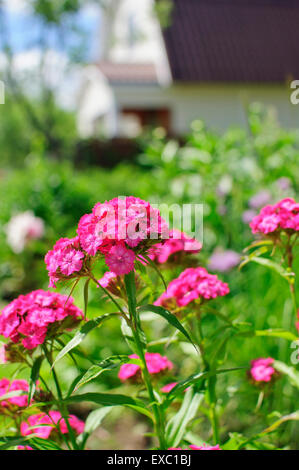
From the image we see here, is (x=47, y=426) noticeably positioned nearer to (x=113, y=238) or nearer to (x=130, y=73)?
(x=113, y=238)

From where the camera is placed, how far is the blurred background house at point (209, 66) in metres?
15.3

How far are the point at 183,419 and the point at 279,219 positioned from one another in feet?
1.90

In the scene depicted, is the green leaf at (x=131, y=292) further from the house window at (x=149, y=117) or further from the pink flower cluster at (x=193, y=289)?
the house window at (x=149, y=117)

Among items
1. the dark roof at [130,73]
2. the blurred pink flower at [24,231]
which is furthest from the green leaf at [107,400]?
the dark roof at [130,73]

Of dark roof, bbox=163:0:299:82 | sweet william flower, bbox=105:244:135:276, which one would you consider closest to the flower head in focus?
sweet william flower, bbox=105:244:135:276

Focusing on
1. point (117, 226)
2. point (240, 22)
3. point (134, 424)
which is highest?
point (240, 22)

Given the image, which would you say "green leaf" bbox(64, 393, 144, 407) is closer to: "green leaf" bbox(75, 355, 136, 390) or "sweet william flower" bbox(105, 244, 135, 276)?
"green leaf" bbox(75, 355, 136, 390)

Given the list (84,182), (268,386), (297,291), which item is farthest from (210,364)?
(84,182)

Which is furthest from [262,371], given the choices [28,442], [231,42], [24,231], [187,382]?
[231,42]

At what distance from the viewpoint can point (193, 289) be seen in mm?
1525

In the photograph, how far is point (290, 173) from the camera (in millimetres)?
3424

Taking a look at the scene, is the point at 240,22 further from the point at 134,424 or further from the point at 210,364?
the point at 210,364

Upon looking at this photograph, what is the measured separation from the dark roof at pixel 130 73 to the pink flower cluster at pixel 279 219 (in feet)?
48.0
